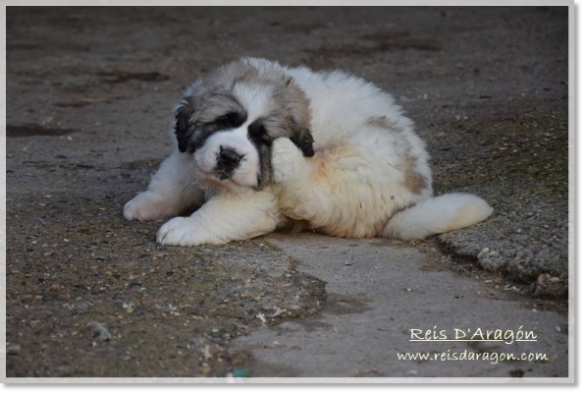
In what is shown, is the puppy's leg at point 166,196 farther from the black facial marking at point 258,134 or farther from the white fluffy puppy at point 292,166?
the black facial marking at point 258,134

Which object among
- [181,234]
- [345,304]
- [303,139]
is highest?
[303,139]

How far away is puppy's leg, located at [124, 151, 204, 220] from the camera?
16.5 feet

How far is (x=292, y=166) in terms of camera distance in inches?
179

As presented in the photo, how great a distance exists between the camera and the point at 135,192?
18.5 ft

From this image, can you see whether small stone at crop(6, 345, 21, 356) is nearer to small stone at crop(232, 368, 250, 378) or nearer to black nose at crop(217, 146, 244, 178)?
small stone at crop(232, 368, 250, 378)

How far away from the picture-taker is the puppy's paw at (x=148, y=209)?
16.6ft

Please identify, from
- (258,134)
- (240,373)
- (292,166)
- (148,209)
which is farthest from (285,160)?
(240,373)

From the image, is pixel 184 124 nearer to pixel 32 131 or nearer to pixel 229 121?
pixel 229 121

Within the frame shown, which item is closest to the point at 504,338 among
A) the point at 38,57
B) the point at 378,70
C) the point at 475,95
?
the point at 475,95

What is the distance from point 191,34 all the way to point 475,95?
3.47 m

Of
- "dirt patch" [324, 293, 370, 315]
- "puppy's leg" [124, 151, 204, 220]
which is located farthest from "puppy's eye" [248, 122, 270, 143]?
"dirt patch" [324, 293, 370, 315]

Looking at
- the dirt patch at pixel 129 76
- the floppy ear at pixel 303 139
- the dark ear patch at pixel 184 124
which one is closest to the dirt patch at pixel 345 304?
the floppy ear at pixel 303 139

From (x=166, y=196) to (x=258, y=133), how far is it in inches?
31.7

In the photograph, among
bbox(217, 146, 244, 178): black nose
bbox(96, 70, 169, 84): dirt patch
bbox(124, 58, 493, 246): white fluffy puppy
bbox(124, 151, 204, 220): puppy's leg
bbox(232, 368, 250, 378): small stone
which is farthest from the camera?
bbox(96, 70, 169, 84): dirt patch
